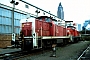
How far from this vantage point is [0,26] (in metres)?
27.5

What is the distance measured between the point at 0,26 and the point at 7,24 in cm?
203

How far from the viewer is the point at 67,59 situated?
12.9m

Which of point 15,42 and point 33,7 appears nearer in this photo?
point 15,42

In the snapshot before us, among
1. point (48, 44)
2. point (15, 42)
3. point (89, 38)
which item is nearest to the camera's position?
point (15, 42)

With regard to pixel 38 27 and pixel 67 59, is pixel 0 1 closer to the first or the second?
pixel 38 27

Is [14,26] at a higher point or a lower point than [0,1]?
lower

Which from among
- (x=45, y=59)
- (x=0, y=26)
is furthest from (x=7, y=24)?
(x=45, y=59)

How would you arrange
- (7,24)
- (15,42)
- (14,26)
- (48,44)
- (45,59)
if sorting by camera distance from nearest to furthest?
(45,59) < (15,42) < (48,44) < (7,24) < (14,26)

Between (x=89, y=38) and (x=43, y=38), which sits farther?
(x=89, y=38)

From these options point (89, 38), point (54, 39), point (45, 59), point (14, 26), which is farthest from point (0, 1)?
point (89, 38)

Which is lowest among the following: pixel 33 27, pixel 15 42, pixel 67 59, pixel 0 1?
pixel 67 59

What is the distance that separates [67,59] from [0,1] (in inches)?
687

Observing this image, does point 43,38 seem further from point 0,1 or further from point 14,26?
point 14,26

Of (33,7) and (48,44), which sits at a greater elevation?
(33,7)
